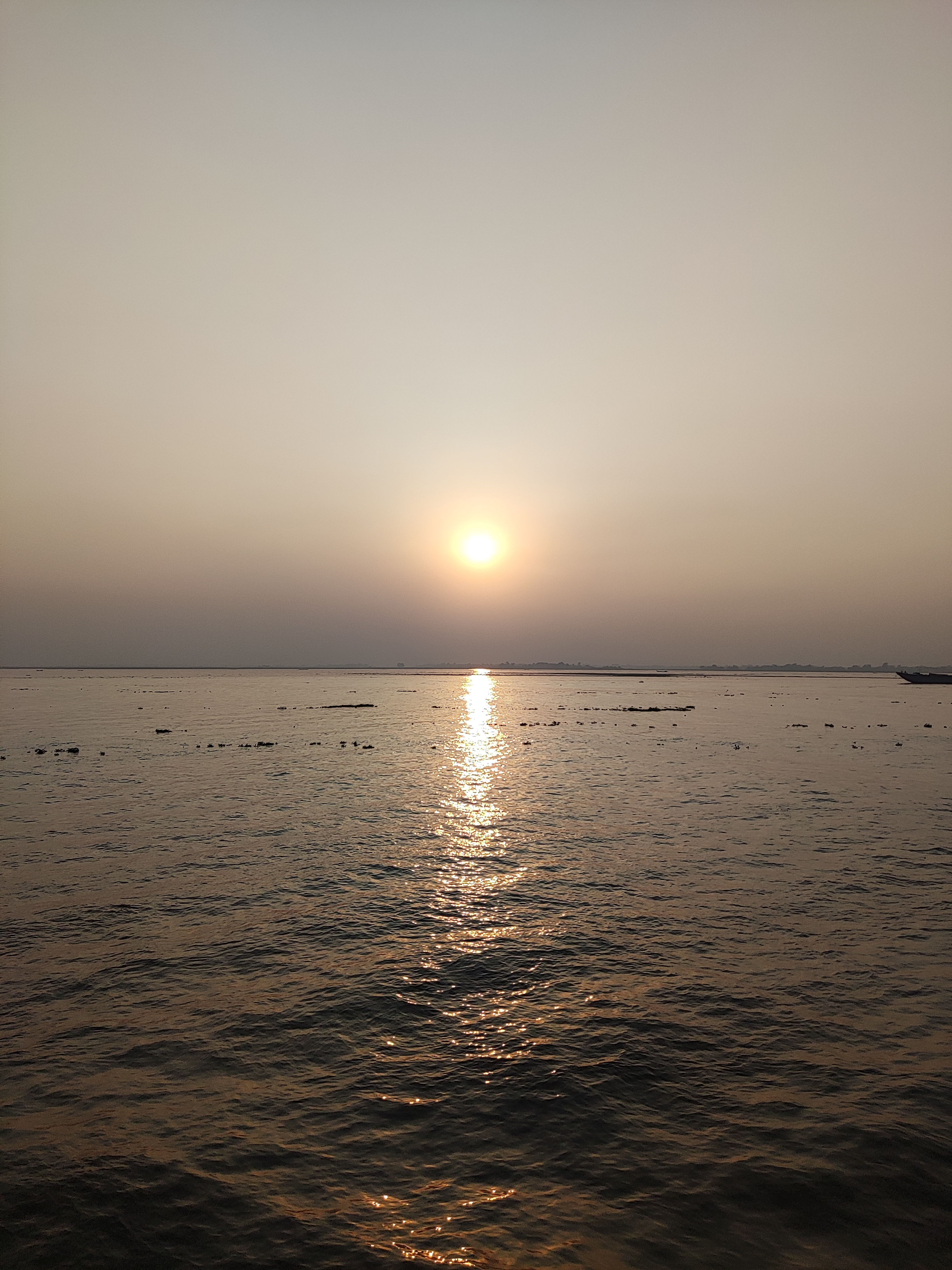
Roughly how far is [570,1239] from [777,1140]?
11.6ft

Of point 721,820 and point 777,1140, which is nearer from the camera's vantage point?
point 777,1140

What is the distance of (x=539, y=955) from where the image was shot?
1606cm

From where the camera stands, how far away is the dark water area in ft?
26.6

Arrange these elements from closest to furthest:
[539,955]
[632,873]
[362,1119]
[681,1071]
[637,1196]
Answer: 1. [637,1196]
2. [362,1119]
3. [681,1071]
4. [539,955]
5. [632,873]

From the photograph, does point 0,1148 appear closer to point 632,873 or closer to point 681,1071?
point 681,1071

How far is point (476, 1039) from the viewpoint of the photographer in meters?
12.3

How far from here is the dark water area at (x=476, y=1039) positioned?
26.6 feet

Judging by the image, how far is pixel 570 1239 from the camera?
782cm

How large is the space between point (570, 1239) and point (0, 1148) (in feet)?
25.4

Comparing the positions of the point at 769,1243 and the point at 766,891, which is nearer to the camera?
the point at 769,1243

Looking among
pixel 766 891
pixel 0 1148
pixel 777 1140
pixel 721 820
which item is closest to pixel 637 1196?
pixel 777 1140

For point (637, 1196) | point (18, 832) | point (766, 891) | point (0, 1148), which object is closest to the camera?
point (637, 1196)

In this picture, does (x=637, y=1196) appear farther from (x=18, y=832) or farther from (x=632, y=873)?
(x=18, y=832)

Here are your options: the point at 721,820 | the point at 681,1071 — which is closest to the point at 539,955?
the point at 681,1071
